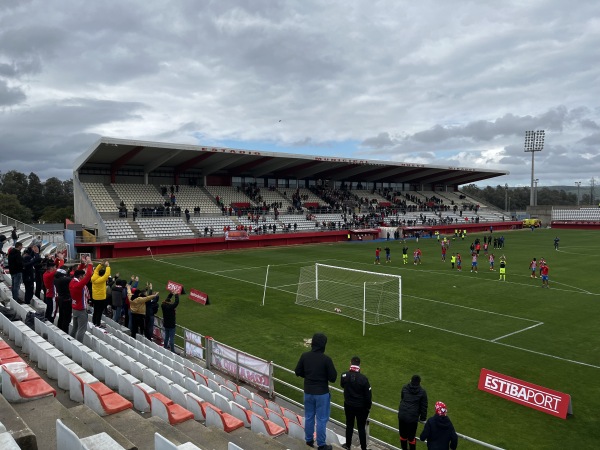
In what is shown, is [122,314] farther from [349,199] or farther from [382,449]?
[349,199]

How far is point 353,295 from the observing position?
22.5 metres

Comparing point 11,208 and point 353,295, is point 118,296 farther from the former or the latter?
point 11,208

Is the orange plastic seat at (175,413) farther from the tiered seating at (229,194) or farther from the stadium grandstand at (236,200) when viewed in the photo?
the tiered seating at (229,194)

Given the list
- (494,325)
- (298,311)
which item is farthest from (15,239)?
(494,325)

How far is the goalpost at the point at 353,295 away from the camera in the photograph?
61.9 ft

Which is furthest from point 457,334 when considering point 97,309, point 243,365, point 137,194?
point 137,194

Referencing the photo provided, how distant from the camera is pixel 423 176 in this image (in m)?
77.2

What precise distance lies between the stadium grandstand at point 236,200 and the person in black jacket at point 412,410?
36715mm

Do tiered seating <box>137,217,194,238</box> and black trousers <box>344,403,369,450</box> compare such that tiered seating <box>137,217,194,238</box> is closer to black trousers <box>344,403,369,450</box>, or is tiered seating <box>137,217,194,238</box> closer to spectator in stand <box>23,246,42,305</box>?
spectator in stand <box>23,246,42,305</box>

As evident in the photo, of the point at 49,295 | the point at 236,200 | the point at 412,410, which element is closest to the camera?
the point at 412,410

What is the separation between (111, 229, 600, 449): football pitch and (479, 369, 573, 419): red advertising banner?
0.20 metres

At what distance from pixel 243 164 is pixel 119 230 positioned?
1944cm

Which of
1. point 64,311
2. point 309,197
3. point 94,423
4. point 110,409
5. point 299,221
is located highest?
point 309,197

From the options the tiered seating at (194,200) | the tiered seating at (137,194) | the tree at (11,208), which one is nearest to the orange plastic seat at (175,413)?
the tiered seating at (137,194)
